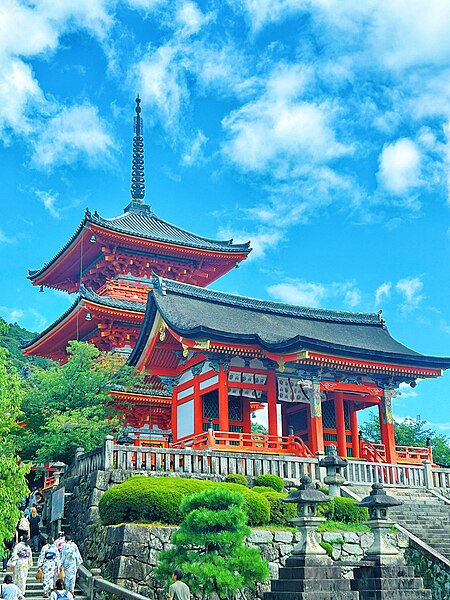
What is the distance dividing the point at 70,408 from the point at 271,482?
9.07 metres

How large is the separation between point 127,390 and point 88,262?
14.0m

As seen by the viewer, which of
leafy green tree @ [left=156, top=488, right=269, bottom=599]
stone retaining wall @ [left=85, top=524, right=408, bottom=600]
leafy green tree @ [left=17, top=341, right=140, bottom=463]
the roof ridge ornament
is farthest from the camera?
the roof ridge ornament

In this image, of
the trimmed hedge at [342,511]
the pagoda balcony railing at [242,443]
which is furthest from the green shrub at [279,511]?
the pagoda balcony railing at [242,443]

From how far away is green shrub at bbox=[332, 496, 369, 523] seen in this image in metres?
21.3

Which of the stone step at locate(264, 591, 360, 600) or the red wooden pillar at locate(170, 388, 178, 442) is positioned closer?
the stone step at locate(264, 591, 360, 600)

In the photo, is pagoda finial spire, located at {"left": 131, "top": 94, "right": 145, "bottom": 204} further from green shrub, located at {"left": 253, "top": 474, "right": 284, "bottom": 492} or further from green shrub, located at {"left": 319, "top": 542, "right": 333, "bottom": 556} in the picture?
green shrub, located at {"left": 319, "top": 542, "right": 333, "bottom": 556}

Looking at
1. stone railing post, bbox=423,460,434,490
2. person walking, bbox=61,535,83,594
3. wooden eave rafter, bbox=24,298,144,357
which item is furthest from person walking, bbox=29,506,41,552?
wooden eave rafter, bbox=24,298,144,357

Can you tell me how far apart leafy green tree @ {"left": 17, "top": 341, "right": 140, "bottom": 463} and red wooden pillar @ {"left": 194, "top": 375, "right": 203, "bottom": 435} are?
Answer: 276 cm

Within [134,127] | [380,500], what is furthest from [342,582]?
[134,127]

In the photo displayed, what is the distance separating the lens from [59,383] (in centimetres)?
2827

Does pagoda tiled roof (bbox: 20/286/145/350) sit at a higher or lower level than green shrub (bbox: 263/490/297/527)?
higher

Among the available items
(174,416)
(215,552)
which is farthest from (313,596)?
(174,416)

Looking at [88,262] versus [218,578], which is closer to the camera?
[218,578]

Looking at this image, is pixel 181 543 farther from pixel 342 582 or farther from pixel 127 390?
pixel 127 390
